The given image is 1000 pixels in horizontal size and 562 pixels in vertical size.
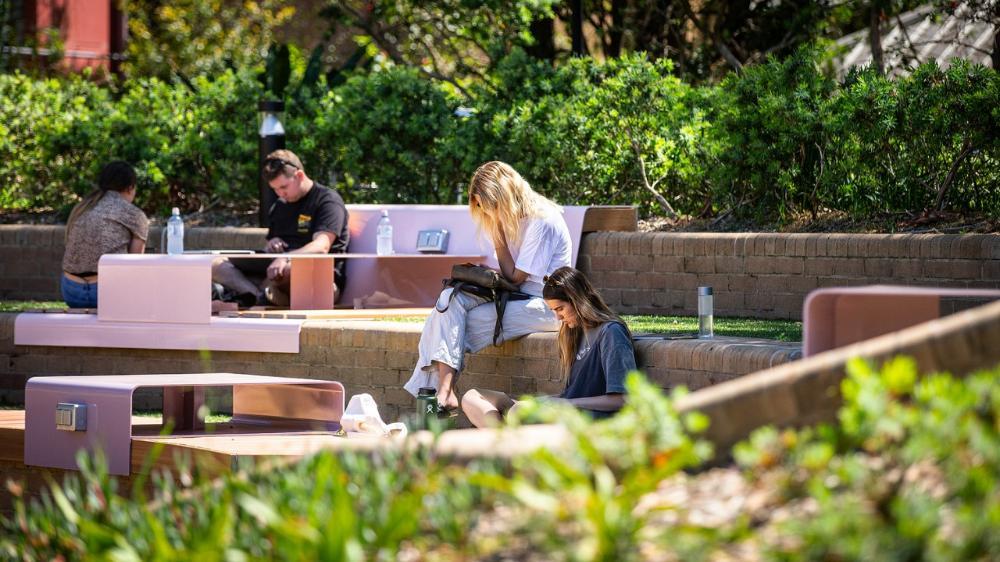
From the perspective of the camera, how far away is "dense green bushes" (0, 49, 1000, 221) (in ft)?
29.6

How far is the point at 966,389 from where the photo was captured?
3225mm

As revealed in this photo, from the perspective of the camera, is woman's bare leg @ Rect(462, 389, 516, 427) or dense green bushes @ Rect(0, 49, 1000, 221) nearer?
woman's bare leg @ Rect(462, 389, 516, 427)

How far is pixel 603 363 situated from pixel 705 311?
2.67ft

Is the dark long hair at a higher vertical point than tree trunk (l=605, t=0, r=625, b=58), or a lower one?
lower

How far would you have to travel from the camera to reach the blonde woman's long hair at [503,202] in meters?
7.41

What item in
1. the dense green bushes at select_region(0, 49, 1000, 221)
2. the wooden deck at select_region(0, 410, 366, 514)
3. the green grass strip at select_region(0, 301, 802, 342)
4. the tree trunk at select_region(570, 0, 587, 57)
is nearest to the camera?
the wooden deck at select_region(0, 410, 366, 514)

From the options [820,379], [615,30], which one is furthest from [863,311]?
[615,30]

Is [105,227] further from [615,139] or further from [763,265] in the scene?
[763,265]

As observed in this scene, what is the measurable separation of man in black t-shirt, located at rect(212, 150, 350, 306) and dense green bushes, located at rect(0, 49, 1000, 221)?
2286 millimetres

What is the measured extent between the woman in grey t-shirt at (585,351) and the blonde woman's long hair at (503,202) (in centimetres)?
83

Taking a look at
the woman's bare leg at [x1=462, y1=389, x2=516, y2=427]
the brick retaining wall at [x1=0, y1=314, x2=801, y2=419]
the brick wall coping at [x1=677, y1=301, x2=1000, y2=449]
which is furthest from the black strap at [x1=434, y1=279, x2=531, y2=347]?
the brick wall coping at [x1=677, y1=301, x2=1000, y2=449]

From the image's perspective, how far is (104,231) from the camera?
30.0 feet

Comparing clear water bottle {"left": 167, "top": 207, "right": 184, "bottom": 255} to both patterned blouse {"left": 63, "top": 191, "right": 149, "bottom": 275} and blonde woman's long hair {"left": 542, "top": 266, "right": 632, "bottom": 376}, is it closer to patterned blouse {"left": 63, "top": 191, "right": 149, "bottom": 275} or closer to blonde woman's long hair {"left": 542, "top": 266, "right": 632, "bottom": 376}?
patterned blouse {"left": 63, "top": 191, "right": 149, "bottom": 275}

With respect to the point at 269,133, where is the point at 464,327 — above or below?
below
